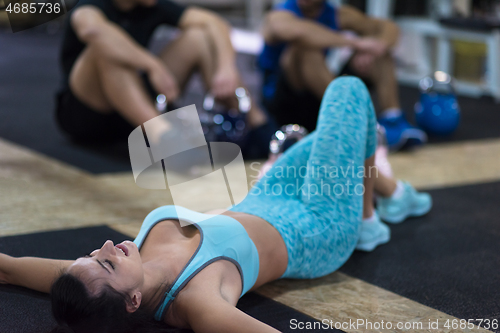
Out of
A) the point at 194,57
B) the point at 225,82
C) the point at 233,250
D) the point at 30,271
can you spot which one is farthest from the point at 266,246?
the point at 194,57

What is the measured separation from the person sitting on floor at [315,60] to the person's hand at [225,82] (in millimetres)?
392

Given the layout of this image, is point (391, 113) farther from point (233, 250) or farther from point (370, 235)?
point (233, 250)

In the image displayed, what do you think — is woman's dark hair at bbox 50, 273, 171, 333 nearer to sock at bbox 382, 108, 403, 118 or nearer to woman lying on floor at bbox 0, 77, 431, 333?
woman lying on floor at bbox 0, 77, 431, 333

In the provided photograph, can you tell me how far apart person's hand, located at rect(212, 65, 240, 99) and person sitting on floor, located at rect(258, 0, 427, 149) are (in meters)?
0.39

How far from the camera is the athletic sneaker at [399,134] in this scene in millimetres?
2529

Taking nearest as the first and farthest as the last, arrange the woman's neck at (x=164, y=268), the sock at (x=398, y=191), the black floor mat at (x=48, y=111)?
the woman's neck at (x=164, y=268) → the sock at (x=398, y=191) → the black floor mat at (x=48, y=111)

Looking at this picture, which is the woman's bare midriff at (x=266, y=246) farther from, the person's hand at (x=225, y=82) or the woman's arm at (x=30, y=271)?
the person's hand at (x=225, y=82)

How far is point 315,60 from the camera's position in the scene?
8.46 ft

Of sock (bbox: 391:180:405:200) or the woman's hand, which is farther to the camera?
sock (bbox: 391:180:405:200)

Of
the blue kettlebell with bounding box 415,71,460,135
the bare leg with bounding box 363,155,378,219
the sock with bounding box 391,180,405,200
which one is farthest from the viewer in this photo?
the blue kettlebell with bounding box 415,71,460,135

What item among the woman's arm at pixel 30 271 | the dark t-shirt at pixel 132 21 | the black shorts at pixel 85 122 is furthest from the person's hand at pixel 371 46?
the woman's arm at pixel 30 271

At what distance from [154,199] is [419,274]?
902mm

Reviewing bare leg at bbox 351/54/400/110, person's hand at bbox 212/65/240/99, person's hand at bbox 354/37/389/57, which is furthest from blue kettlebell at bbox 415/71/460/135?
person's hand at bbox 212/65/240/99

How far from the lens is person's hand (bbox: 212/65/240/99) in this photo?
226 cm
